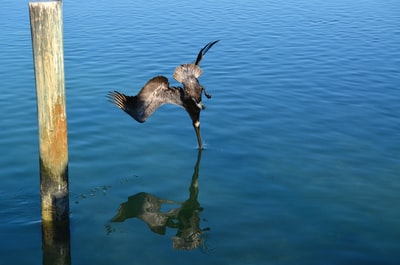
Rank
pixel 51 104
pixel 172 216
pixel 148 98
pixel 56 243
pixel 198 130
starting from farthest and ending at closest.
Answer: pixel 198 130, pixel 148 98, pixel 172 216, pixel 56 243, pixel 51 104

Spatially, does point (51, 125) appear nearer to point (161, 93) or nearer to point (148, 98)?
point (148, 98)

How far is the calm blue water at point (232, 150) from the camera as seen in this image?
25.9 ft

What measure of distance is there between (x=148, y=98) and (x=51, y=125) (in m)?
2.93

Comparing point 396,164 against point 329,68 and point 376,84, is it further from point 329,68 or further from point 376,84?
point 329,68

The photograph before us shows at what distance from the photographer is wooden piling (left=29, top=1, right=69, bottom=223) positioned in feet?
20.6

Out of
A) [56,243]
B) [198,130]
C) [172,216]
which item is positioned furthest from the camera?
[198,130]

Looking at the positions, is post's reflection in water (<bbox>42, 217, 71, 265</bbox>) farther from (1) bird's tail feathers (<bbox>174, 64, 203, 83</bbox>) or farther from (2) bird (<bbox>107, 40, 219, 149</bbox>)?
(1) bird's tail feathers (<bbox>174, 64, 203, 83</bbox>)

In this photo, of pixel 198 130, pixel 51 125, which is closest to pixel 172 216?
pixel 198 130

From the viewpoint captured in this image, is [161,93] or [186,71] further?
[161,93]

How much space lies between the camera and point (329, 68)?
16.8 meters

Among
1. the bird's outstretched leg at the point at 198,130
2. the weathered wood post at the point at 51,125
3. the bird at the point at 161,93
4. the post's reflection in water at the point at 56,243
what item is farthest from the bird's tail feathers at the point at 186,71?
the post's reflection in water at the point at 56,243

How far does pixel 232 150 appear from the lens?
11.0 meters

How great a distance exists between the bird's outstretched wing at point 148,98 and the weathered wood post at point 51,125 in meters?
2.41

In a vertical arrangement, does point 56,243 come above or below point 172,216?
above
